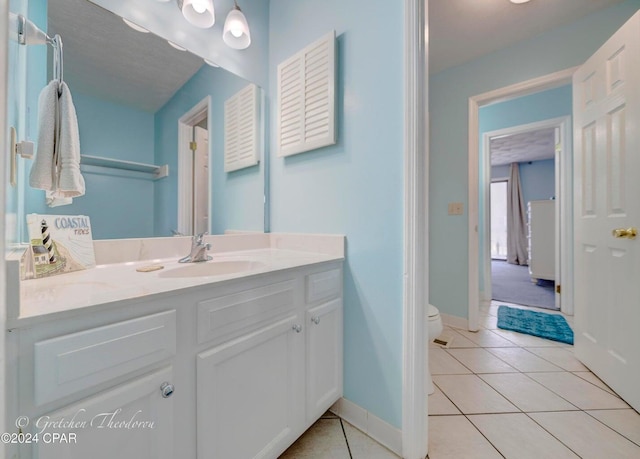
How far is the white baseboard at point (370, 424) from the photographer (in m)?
1.10

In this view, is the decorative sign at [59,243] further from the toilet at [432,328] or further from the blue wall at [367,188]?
the toilet at [432,328]

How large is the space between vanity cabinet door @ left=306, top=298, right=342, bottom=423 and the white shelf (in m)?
0.93

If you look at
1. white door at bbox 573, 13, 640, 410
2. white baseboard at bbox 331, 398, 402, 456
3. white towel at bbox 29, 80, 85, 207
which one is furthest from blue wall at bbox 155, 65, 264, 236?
white door at bbox 573, 13, 640, 410

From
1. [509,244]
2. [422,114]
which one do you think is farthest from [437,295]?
[509,244]

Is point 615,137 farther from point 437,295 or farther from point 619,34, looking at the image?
point 437,295

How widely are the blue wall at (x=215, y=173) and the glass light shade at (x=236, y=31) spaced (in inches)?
6.3

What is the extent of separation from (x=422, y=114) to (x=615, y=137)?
4.39 feet

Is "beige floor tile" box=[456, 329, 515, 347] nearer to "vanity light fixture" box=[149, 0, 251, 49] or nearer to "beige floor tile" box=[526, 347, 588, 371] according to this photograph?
"beige floor tile" box=[526, 347, 588, 371]

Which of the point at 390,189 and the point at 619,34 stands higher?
the point at 619,34

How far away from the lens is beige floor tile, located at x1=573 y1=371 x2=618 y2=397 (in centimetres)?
150

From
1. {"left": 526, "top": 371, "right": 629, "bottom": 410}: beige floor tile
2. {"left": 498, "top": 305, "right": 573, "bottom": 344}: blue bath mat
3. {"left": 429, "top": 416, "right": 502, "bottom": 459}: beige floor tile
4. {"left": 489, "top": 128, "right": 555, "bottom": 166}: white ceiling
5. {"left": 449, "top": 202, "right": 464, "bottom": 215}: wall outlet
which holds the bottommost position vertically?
{"left": 429, "top": 416, "right": 502, "bottom": 459}: beige floor tile

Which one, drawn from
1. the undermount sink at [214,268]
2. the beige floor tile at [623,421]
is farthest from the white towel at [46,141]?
the beige floor tile at [623,421]

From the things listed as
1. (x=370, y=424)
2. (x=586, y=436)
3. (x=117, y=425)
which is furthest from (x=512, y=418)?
(x=117, y=425)

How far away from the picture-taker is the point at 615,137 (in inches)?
58.7
